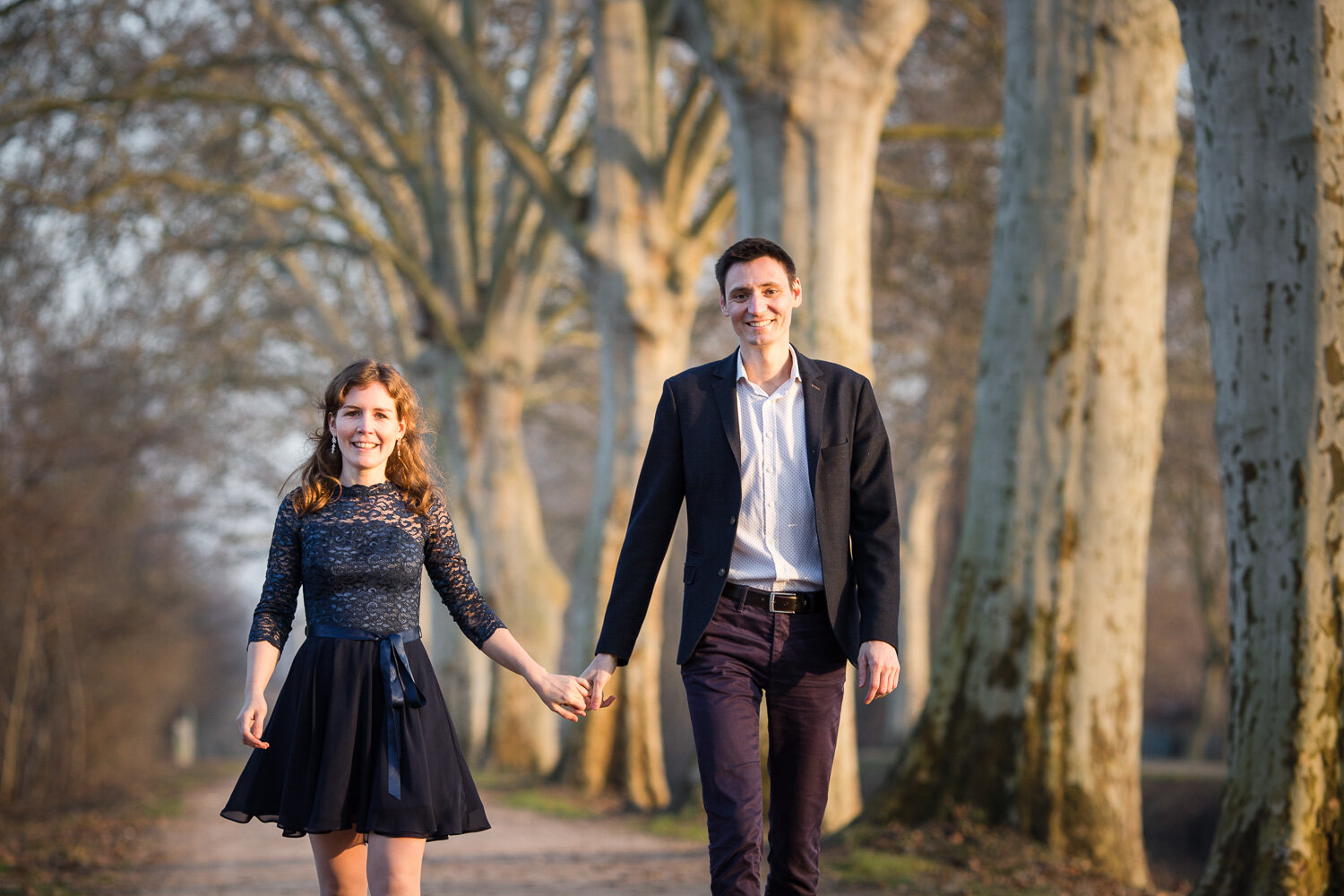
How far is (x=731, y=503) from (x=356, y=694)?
1138mm

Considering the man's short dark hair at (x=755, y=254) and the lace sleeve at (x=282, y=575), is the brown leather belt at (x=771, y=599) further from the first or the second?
the lace sleeve at (x=282, y=575)

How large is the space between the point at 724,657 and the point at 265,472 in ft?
79.2

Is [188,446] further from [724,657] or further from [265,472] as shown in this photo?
[724,657]

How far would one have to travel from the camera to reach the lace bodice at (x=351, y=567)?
3971mm

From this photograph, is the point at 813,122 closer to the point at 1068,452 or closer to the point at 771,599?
the point at 1068,452

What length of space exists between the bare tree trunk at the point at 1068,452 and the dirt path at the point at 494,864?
1.71 m

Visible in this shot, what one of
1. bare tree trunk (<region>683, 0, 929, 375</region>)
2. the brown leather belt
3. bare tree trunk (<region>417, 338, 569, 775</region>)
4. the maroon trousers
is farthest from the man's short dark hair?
bare tree trunk (<region>417, 338, 569, 775</region>)

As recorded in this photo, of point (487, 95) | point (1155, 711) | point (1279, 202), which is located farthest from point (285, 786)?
point (1155, 711)

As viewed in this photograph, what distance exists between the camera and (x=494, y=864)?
346 inches

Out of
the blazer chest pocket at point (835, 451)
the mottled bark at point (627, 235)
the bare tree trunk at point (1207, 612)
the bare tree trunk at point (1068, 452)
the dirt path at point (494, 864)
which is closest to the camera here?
the blazer chest pocket at point (835, 451)

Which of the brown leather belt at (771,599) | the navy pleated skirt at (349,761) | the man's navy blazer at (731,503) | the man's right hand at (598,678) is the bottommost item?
the navy pleated skirt at (349,761)

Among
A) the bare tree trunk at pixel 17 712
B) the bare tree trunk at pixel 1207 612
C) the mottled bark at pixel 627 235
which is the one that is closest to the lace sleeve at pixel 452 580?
the mottled bark at pixel 627 235

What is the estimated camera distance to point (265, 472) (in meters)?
26.8

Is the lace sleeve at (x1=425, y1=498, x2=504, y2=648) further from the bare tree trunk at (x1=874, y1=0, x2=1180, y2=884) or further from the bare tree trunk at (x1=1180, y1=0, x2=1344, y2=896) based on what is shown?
the bare tree trunk at (x1=874, y1=0, x2=1180, y2=884)
